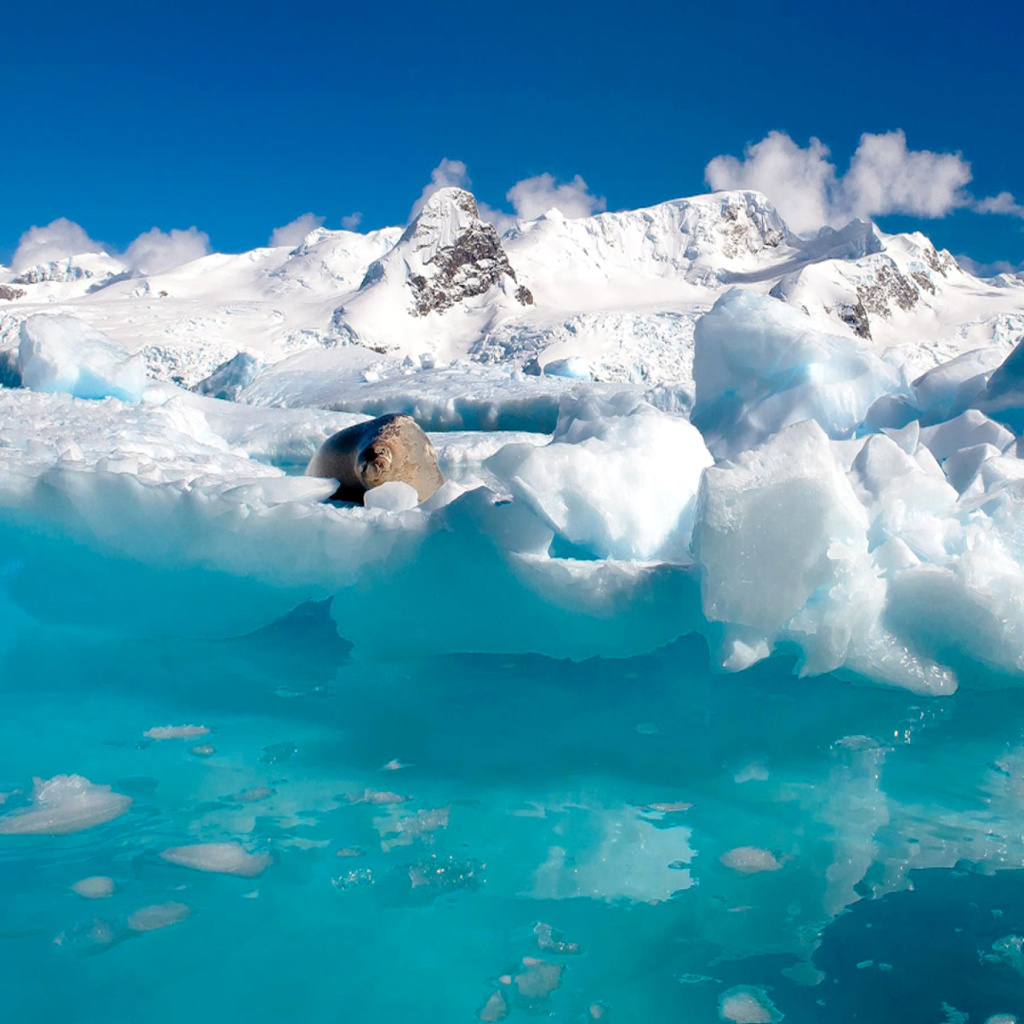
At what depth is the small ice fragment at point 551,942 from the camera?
1510 millimetres

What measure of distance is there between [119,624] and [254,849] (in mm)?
1685

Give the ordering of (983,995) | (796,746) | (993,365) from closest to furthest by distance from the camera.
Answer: (983,995), (796,746), (993,365)

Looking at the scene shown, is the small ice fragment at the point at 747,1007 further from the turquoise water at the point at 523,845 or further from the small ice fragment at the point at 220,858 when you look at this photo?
the small ice fragment at the point at 220,858

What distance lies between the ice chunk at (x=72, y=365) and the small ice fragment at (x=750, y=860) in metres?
9.37

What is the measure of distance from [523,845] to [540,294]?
193 ft

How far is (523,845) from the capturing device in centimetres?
183

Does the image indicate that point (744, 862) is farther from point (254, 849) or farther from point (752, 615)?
point (254, 849)

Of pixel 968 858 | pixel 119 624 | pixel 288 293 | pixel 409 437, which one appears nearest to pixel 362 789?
pixel 968 858

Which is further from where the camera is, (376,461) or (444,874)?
(376,461)

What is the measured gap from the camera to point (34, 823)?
1.85 metres

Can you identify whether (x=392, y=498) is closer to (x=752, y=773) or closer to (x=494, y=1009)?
(x=752, y=773)

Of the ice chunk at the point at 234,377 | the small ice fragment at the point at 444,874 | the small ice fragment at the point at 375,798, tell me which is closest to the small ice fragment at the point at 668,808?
the small ice fragment at the point at 444,874

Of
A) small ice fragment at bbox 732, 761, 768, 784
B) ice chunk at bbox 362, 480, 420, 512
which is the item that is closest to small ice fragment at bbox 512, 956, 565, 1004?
small ice fragment at bbox 732, 761, 768, 784

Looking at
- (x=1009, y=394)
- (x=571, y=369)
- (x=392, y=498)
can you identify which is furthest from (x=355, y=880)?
(x=571, y=369)
